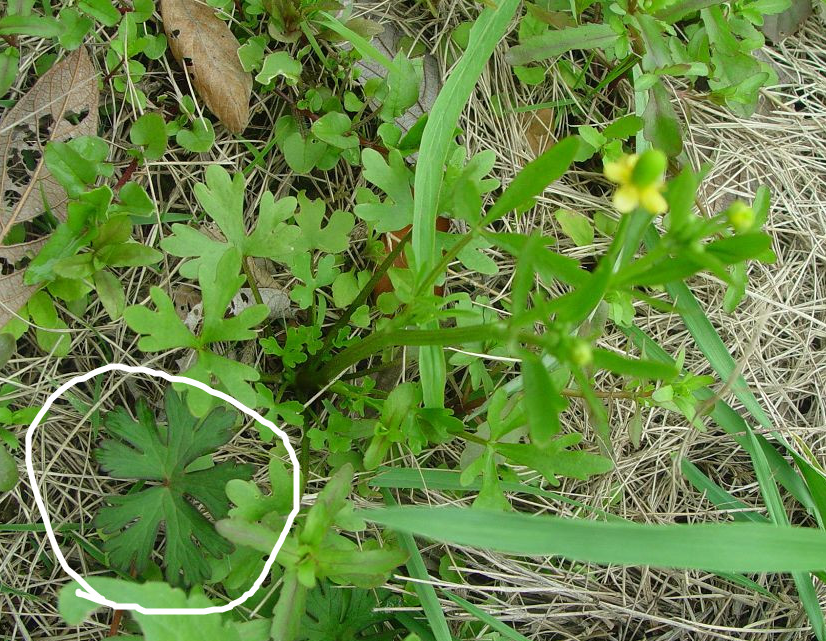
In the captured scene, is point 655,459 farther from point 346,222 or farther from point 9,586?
point 9,586

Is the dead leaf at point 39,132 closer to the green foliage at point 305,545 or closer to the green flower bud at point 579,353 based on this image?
the green foliage at point 305,545

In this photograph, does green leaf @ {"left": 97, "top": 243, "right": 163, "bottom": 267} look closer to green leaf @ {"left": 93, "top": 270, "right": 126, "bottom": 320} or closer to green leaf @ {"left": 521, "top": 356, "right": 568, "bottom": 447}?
green leaf @ {"left": 93, "top": 270, "right": 126, "bottom": 320}

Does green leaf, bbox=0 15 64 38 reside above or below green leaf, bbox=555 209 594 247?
above

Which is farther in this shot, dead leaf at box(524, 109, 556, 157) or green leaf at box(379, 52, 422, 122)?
dead leaf at box(524, 109, 556, 157)

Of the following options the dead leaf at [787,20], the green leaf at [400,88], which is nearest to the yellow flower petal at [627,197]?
the green leaf at [400,88]

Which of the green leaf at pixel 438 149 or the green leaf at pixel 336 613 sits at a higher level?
the green leaf at pixel 438 149

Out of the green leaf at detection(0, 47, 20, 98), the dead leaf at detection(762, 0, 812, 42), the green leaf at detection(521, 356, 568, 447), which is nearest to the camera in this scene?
the green leaf at detection(521, 356, 568, 447)

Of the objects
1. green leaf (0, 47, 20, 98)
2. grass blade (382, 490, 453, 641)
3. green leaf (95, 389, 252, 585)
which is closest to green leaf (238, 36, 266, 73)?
green leaf (0, 47, 20, 98)
